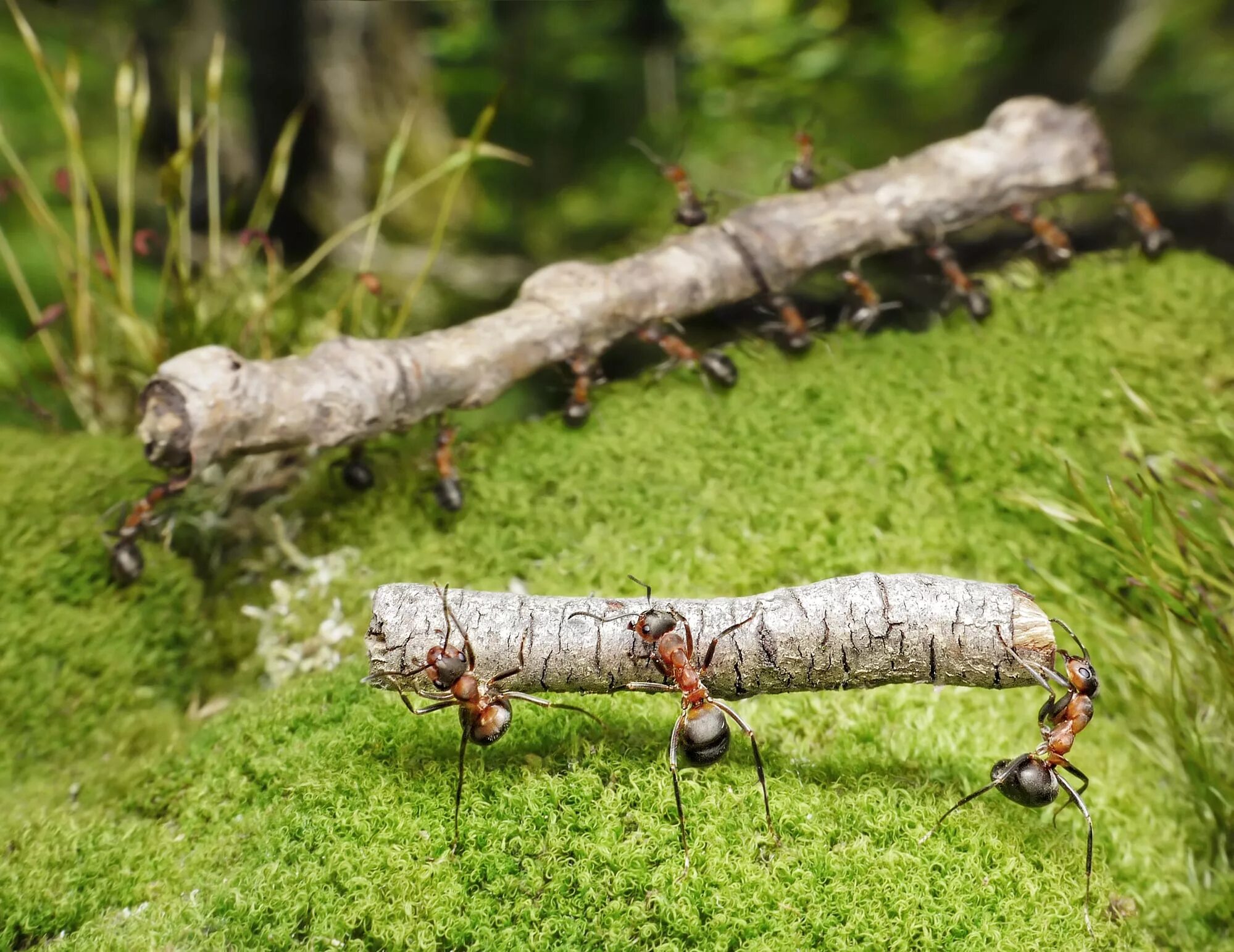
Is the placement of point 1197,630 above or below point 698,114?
below

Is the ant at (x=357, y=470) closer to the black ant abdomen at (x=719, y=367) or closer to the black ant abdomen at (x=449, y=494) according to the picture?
the black ant abdomen at (x=449, y=494)

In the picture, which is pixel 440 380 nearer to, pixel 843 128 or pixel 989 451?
pixel 989 451

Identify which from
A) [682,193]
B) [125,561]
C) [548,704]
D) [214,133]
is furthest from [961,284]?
[125,561]

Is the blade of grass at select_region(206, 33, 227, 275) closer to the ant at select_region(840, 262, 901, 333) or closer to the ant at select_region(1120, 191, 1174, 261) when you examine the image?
the ant at select_region(840, 262, 901, 333)

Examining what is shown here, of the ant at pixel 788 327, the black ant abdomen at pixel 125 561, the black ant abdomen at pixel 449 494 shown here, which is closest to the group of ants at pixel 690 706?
the black ant abdomen at pixel 125 561

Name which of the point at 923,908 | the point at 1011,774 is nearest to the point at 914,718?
the point at 1011,774

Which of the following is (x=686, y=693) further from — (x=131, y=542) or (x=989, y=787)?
(x=131, y=542)
